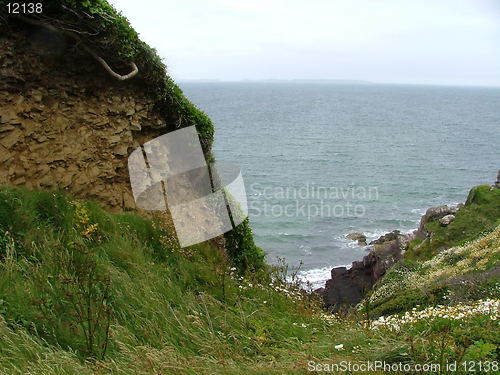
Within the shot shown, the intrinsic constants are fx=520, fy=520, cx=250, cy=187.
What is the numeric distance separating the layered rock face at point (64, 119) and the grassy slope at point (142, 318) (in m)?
0.62

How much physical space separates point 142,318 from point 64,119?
4870 millimetres

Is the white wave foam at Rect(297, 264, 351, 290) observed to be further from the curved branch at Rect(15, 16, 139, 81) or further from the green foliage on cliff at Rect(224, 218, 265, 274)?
the curved branch at Rect(15, 16, 139, 81)

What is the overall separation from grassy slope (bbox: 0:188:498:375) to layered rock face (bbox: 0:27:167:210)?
0.62 metres

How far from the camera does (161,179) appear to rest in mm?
10594

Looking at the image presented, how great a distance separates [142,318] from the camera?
580 centimetres

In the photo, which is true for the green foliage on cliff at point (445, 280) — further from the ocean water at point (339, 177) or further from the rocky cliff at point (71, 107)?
the rocky cliff at point (71, 107)

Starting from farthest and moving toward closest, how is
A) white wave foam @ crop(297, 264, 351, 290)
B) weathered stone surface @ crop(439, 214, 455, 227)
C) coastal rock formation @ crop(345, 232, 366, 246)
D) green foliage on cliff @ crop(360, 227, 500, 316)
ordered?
coastal rock formation @ crop(345, 232, 366, 246) → white wave foam @ crop(297, 264, 351, 290) → weathered stone surface @ crop(439, 214, 455, 227) → green foliage on cliff @ crop(360, 227, 500, 316)

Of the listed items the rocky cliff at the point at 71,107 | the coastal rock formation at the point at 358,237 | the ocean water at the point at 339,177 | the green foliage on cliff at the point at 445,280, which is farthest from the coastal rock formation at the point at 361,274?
the rocky cliff at the point at 71,107

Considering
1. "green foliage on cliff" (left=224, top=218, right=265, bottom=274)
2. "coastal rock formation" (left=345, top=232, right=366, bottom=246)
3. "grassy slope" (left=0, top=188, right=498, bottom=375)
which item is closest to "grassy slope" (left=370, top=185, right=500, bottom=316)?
"green foliage on cliff" (left=224, top=218, right=265, bottom=274)

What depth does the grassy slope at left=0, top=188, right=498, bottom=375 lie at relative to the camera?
4711 millimetres

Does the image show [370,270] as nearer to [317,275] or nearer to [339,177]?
[317,275]

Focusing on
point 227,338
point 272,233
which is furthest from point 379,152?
point 227,338

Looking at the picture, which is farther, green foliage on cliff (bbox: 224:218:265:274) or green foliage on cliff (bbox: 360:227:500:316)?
green foliage on cliff (bbox: 360:227:500:316)

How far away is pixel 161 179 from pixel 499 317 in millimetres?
6812
